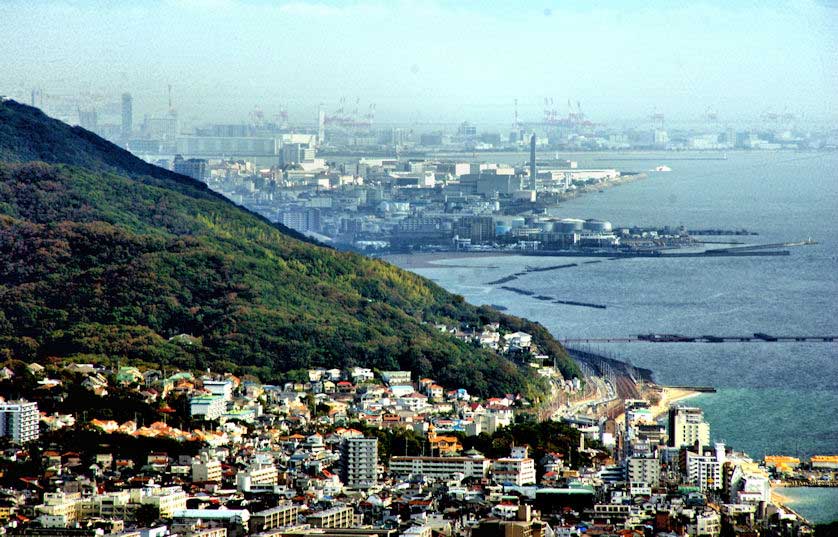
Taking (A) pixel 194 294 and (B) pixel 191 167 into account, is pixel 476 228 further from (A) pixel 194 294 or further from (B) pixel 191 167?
(A) pixel 194 294

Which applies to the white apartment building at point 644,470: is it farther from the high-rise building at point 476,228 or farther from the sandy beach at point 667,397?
the high-rise building at point 476,228

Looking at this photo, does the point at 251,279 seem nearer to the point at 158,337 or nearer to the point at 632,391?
the point at 158,337

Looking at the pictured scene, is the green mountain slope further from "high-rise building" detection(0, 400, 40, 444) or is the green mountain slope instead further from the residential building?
the residential building

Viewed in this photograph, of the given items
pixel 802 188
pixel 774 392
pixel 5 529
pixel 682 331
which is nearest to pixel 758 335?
pixel 682 331

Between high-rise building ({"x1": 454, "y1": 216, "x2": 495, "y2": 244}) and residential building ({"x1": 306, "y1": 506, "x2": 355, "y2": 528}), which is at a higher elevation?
residential building ({"x1": 306, "y1": 506, "x2": 355, "y2": 528})

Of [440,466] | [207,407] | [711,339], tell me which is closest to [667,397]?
[207,407]

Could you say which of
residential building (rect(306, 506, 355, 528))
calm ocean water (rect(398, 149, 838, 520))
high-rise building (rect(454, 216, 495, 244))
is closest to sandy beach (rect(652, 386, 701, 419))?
calm ocean water (rect(398, 149, 838, 520))
